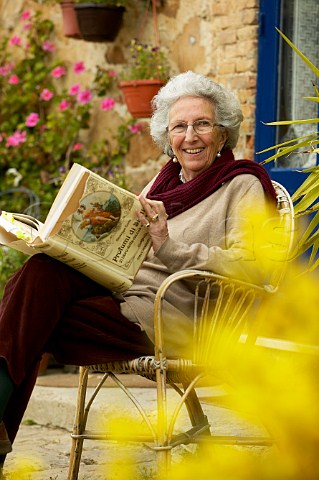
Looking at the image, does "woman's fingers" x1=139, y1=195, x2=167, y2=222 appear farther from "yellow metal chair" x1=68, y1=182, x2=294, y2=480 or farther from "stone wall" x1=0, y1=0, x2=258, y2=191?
"stone wall" x1=0, y1=0, x2=258, y2=191

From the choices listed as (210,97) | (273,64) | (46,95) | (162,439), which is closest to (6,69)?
(46,95)

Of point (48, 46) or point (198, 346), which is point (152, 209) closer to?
point (198, 346)

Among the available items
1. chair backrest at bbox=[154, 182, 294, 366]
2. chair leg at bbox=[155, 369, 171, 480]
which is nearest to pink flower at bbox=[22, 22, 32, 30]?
chair backrest at bbox=[154, 182, 294, 366]

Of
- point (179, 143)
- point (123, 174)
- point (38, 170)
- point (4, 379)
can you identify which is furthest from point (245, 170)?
point (38, 170)

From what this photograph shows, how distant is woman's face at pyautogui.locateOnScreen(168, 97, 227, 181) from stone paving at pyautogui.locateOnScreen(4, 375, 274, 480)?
0.96 metres

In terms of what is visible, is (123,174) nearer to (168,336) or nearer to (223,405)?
(223,405)

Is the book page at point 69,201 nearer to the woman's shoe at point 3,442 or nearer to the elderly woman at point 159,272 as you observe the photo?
the elderly woman at point 159,272

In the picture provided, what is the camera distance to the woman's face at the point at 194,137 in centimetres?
338

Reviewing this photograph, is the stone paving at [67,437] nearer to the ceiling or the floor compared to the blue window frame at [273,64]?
nearer to the floor

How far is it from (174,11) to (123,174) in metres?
0.96

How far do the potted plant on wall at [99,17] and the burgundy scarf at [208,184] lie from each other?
263cm

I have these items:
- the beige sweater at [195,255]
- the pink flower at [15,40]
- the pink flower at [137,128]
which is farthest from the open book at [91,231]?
the pink flower at [15,40]

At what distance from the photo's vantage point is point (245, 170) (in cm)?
326

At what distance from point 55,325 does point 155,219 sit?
0.41 meters
